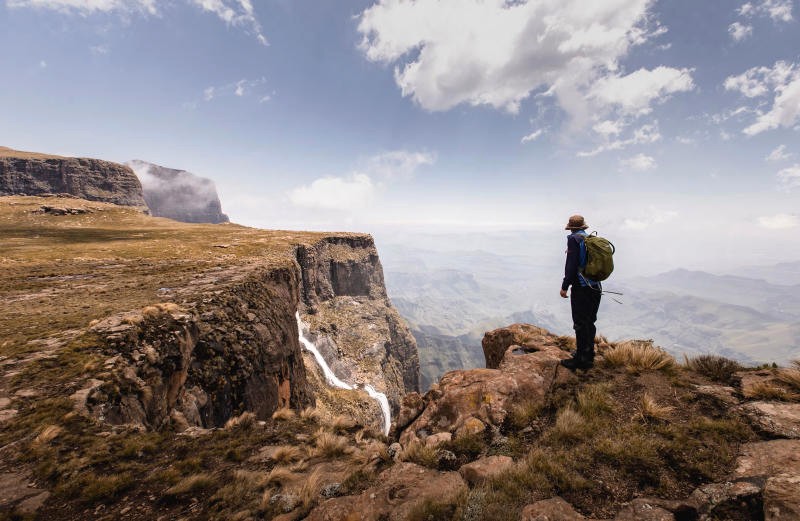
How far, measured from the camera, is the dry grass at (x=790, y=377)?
711 centimetres

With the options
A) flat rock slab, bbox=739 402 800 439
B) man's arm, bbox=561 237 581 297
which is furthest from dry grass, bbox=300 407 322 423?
flat rock slab, bbox=739 402 800 439

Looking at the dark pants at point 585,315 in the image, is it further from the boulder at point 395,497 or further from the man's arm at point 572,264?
the boulder at point 395,497

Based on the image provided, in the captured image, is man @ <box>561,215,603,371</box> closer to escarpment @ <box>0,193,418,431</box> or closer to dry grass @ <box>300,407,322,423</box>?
dry grass @ <box>300,407,322,423</box>

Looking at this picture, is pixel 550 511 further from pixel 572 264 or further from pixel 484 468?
pixel 572 264

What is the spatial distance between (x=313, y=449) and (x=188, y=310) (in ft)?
47.7

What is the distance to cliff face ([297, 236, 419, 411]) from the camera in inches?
3767

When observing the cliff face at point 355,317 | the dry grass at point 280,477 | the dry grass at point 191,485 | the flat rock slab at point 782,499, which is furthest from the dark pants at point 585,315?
the cliff face at point 355,317

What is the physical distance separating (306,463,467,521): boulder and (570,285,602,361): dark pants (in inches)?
257

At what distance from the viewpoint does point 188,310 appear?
18812 mm

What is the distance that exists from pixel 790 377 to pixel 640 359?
2.97 m

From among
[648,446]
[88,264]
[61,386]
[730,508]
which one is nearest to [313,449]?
[648,446]

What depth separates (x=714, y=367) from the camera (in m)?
9.13

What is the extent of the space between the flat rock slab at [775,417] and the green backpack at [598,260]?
13.4 feet

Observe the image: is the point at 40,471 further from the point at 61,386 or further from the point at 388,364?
the point at 388,364
